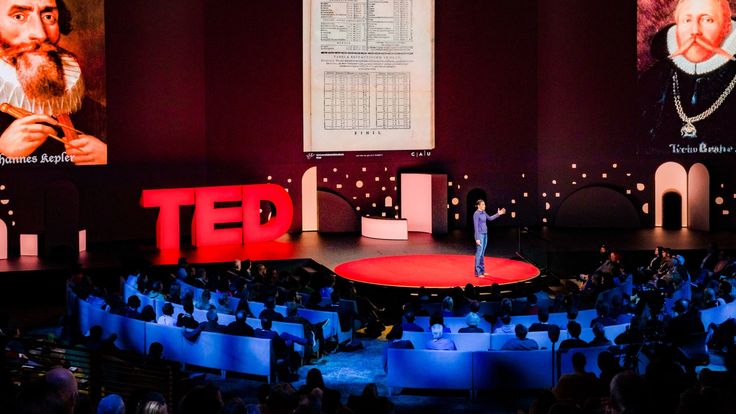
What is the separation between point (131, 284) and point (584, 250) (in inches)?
323

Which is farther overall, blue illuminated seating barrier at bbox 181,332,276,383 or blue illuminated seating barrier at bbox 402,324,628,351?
blue illuminated seating barrier at bbox 181,332,276,383

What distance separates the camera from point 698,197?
21.5 meters

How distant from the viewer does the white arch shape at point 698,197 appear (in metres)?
21.2

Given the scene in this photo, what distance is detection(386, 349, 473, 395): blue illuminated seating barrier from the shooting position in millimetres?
10617

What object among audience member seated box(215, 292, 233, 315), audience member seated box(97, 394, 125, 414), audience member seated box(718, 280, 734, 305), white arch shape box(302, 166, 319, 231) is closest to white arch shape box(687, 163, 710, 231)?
white arch shape box(302, 166, 319, 231)

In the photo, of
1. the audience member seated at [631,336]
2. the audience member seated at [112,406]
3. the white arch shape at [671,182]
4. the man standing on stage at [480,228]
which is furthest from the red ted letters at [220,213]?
the audience member seated at [112,406]

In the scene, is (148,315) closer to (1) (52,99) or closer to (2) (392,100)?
(1) (52,99)

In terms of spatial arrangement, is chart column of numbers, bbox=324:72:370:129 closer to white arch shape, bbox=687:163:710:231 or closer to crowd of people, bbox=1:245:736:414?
crowd of people, bbox=1:245:736:414

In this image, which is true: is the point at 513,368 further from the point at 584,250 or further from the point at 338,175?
the point at 338,175

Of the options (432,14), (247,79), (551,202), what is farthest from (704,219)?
(247,79)

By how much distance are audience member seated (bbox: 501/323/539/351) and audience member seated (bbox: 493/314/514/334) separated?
77 centimetres

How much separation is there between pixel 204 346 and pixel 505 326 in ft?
11.1

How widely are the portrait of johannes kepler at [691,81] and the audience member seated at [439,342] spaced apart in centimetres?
1164

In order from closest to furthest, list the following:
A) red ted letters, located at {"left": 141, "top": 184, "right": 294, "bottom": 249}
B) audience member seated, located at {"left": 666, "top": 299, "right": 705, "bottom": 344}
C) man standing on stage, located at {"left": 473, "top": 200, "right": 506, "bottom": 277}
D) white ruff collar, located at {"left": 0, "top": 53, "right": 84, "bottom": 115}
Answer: audience member seated, located at {"left": 666, "top": 299, "right": 705, "bottom": 344} → man standing on stage, located at {"left": 473, "top": 200, "right": 506, "bottom": 277} → white ruff collar, located at {"left": 0, "top": 53, "right": 84, "bottom": 115} → red ted letters, located at {"left": 141, "top": 184, "right": 294, "bottom": 249}
